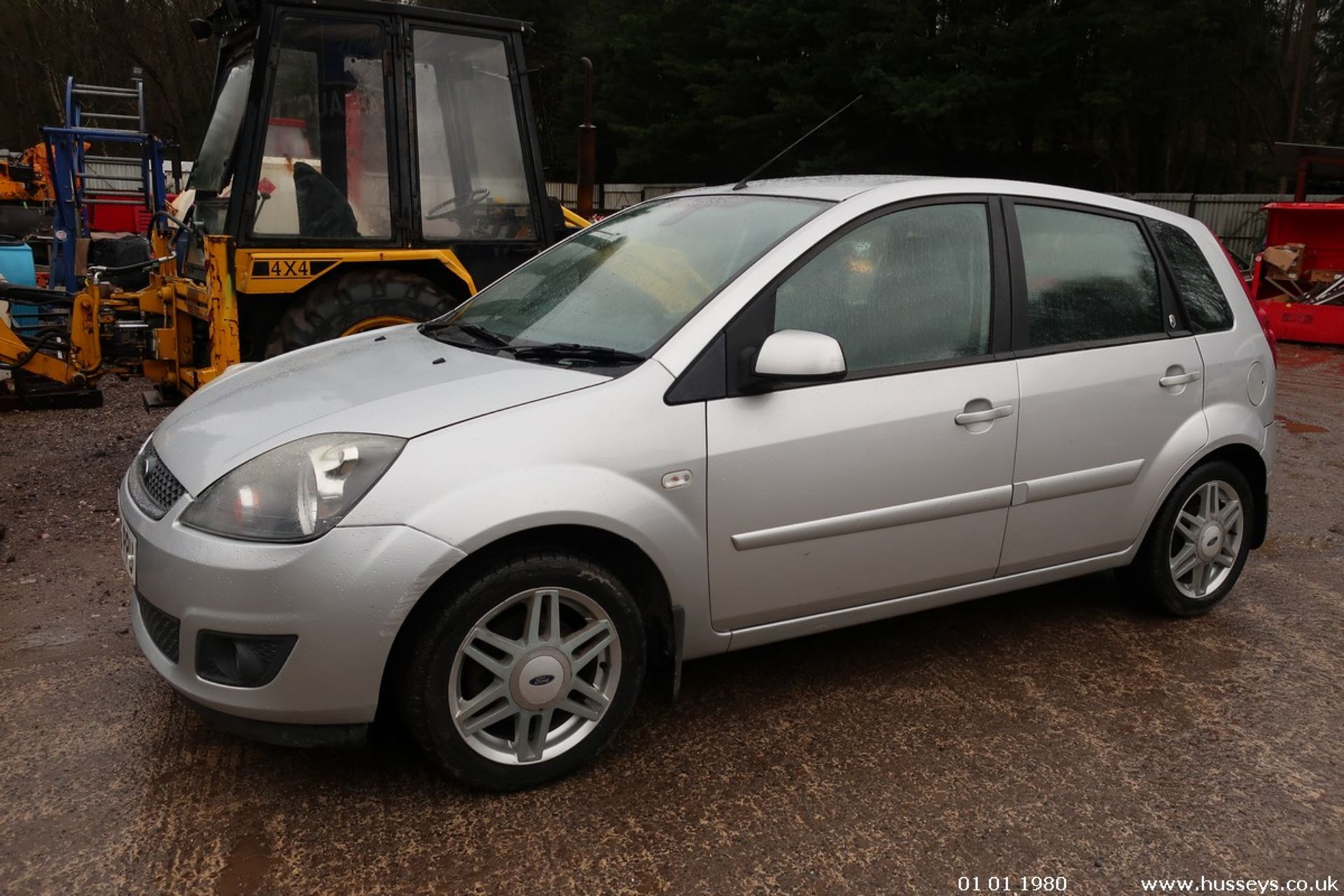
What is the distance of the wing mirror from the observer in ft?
9.82

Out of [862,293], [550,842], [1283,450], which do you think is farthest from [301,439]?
[1283,450]

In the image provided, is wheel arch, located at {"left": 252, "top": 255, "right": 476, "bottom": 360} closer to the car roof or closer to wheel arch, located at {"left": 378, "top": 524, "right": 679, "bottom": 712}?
the car roof

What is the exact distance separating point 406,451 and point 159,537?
0.68 meters

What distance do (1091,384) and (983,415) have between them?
1.75 feet

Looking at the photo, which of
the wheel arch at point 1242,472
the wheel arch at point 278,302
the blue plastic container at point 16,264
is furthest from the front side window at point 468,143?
the blue plastic container at point 16,264

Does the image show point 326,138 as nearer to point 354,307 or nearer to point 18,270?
point 354,307

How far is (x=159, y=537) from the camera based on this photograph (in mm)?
2734

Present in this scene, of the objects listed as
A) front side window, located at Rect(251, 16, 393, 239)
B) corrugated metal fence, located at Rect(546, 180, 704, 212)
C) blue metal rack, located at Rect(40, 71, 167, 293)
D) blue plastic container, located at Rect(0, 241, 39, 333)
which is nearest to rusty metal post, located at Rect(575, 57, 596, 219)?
front side window, located at Rect(251, 16, 393, 239)

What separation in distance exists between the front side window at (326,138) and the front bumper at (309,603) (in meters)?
3.54

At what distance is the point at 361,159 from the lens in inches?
234

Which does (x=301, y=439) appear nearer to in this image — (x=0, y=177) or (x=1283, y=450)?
(x=1283, y=450)

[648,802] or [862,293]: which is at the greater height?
[862,293]

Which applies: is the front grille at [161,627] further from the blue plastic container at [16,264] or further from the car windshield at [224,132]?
the blue plastic container at [16,264]

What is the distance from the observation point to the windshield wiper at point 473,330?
349 centimetres
